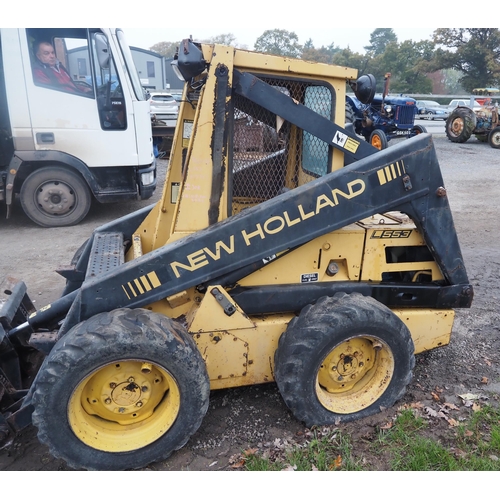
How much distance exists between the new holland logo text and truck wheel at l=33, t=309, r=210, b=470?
379mm

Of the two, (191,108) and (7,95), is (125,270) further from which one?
(7,95)

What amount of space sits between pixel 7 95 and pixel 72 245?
2.30 meters

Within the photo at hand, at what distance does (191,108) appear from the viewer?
357 centimetres

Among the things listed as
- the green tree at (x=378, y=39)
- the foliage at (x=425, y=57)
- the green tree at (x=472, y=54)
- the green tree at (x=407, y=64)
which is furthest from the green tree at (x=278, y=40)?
the green tree at (x=378, y=39)

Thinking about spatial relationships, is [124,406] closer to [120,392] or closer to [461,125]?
[120,392]

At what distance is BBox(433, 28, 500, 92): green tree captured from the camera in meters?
32.2

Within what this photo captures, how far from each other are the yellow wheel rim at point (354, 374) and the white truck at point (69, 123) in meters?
5.16

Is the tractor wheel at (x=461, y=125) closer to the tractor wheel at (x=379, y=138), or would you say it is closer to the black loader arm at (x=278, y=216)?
the tractor wheel at (x=379, y=138)

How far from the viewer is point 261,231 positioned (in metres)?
2.74

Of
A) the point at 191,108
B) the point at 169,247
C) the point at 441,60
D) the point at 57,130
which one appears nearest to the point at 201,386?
the point at 169,247

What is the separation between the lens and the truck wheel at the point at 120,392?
7.84ft

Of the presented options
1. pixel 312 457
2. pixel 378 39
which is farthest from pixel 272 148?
pixel 378 39

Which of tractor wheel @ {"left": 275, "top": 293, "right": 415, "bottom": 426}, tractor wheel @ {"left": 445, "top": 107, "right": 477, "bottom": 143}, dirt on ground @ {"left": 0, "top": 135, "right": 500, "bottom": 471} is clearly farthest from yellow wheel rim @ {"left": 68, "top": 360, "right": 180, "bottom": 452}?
tractor wheel @ {"left": 445, "top": 107, "right": 477, "bottom": 143}

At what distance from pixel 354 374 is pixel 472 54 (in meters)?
37.2
